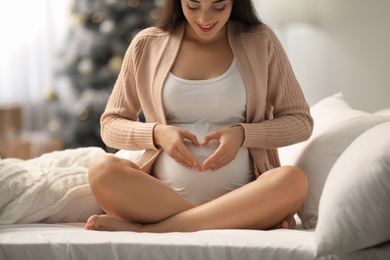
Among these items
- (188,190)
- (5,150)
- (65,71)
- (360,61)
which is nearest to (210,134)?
(188,190)

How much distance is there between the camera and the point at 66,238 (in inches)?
72.9

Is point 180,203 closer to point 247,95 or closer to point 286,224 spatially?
point 286,224

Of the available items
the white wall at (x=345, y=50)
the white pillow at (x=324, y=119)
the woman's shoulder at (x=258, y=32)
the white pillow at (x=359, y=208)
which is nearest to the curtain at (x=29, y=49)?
the white wall at (x=345, y=50)

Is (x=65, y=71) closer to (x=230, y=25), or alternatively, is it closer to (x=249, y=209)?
(x=230, y=25)

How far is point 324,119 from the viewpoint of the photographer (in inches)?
102

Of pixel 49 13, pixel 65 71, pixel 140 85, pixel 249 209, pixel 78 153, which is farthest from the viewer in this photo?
pixel 49 13

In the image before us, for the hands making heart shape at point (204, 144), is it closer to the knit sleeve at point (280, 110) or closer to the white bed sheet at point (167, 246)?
the knit sleeve at point (280, 110)

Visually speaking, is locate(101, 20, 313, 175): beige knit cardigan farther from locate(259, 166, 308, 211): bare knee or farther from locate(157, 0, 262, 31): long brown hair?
locate(259, 166, 308, 211): bare knee

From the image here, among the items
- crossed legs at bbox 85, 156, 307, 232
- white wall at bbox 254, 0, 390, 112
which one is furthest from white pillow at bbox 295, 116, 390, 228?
white wall at bbox 254, 0, 390, 112

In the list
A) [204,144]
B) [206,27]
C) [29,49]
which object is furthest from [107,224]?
[29,49]

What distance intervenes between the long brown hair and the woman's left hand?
0.38m

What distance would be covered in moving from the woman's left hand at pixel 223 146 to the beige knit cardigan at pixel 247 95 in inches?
1.2

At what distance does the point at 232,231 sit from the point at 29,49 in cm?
407

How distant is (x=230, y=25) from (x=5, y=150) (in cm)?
342
